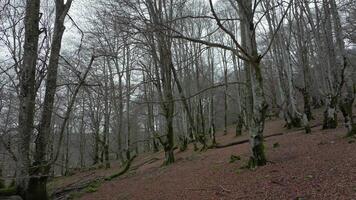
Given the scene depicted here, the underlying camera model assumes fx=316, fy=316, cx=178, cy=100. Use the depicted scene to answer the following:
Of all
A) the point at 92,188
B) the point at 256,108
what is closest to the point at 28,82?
the point at 256,108

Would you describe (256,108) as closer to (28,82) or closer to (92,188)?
(28,82)

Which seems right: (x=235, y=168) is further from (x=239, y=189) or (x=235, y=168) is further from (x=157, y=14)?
(x=157, y=14)

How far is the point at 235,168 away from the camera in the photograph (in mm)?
8695

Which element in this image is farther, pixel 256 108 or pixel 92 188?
pixel 92 188

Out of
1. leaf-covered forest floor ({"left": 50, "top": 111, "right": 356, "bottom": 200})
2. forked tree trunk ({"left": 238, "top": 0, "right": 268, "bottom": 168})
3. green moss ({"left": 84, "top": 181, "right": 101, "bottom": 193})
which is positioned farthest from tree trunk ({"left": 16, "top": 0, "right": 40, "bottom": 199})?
forked tree trunk ({"left": 238, "top": 0, "right": 268, "bottom": 168})

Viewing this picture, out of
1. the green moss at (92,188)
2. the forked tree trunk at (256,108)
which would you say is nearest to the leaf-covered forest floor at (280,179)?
the forked tree trunk at (256,108)

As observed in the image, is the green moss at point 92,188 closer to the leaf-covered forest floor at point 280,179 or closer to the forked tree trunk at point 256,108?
the leaf-covered forest floor at point 280,179

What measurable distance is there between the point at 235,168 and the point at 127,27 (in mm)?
4811

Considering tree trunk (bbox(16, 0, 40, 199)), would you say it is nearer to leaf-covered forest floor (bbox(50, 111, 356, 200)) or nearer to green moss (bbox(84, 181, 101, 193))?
leaf-covered forest floor (bbox(50, 111, 356, 200))

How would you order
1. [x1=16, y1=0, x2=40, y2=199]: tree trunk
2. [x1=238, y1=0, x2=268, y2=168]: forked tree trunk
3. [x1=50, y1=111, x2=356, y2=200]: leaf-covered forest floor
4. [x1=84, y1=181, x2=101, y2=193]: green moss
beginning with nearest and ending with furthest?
[x1=50, y1=111, x2=356, y2=200]: leaf-covered forest floor < [x1=16, y1=0, x2=40, y2=199]: tree trunk < [x1=238, y1=0, x2=268, y2=168]: forked tree trunk < [x1=84, y1=181, x2=101, y2=193]: green moss

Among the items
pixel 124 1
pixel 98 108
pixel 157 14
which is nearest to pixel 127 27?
pixel 124 1

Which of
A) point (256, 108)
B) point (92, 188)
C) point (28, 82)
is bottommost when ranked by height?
point (92, 188)

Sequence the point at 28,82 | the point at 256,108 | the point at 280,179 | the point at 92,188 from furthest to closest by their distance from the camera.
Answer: the point at 92,188 < the point at 256,108 < the point at 28,82 < the point at 280,179

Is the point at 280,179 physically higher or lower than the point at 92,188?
higher
